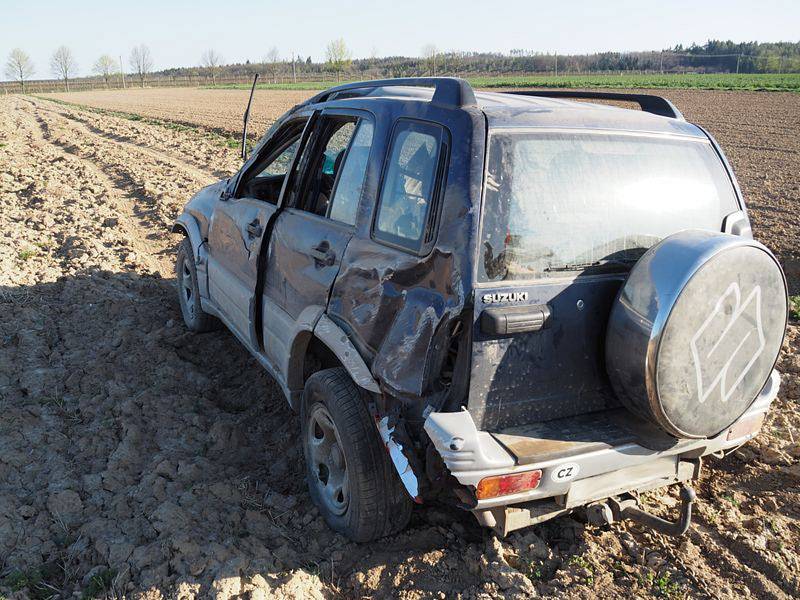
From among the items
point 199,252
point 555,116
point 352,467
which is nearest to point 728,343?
point 555,116

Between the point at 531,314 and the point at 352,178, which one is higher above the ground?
the point at 352,178

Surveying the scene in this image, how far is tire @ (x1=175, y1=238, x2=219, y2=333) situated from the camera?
560 cm

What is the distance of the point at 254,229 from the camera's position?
14.0 feet

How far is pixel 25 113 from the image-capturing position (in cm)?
3092

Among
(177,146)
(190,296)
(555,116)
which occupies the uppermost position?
(555,116)

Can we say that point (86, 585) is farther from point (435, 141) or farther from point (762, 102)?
point (762, 102)

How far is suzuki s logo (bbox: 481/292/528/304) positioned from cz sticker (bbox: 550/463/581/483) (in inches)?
26.0

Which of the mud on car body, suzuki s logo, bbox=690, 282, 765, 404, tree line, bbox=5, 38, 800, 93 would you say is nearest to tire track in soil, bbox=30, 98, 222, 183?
the mud on car body

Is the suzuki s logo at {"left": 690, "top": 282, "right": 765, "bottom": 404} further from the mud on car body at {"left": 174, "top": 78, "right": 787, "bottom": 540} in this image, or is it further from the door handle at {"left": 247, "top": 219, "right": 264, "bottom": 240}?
the door handle at {"left": 247, "top": 219, "right": 264, "bottom": 240}

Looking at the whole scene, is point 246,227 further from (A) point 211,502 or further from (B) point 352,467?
(B) point 352,467

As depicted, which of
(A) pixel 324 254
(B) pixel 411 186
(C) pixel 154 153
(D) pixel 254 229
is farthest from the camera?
(C) pixel 154 153

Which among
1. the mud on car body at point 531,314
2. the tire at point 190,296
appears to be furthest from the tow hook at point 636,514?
the tire at point 190,296

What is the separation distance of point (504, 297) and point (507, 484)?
2.32ft

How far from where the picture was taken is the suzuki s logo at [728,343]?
2.64m
